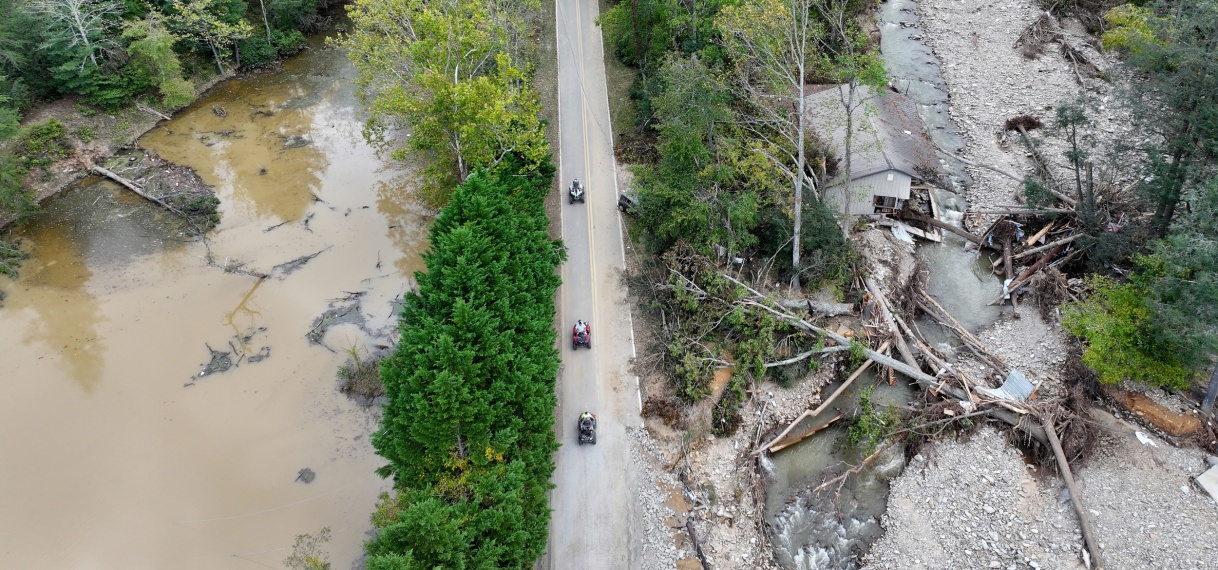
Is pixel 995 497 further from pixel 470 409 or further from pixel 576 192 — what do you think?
pixel 576 192

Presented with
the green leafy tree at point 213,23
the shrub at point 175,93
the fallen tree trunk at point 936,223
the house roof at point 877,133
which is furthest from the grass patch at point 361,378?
the green leafy tree at point 213,23

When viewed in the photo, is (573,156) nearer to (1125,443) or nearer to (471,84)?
(471,84)

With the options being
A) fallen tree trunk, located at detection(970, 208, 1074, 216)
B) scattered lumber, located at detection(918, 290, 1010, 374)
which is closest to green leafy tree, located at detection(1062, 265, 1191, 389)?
scattered lumber, located at detection(918, 290, 1010, 374)

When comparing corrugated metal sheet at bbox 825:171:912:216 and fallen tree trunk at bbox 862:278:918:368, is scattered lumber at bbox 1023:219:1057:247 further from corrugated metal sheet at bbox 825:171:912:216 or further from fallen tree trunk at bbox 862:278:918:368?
fallen tree trunk at bbox 862:278:918:368

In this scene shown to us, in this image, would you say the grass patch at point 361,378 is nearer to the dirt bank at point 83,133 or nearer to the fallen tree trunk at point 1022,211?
the dirt bank at point 83,133

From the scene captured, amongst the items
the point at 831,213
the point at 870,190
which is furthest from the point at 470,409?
the point at 870,190

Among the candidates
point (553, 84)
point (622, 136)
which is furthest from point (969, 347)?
point (553, 84)
